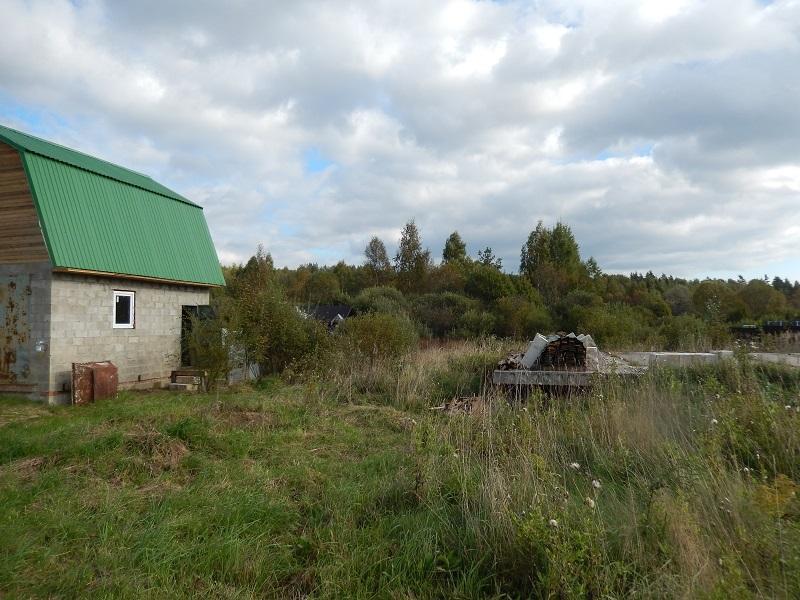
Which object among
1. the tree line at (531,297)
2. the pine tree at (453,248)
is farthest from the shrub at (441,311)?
the pine tree at (453,248)

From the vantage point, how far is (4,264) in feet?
37.1

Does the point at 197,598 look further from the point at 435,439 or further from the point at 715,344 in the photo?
the point at 715,344

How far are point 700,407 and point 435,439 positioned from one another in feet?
10.7

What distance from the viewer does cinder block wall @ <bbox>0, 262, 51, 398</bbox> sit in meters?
11.0

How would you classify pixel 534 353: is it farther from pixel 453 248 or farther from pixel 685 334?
pixel 453 248

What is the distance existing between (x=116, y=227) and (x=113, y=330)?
244 cm

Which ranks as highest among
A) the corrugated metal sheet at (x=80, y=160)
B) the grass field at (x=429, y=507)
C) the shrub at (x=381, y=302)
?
the corrugated metal sheet at (x=80, y=160)

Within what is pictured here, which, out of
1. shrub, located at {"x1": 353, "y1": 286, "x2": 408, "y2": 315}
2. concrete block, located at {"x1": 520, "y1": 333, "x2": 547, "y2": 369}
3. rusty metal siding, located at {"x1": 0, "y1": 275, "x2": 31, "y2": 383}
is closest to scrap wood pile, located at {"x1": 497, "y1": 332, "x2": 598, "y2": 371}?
concrete block, located at {"x1": 520, "y1": 333, "x2": 547, "y2": 369}

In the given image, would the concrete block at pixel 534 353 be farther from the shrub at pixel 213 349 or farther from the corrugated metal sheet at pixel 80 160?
the corrugated metal sheet at pixel 80 160

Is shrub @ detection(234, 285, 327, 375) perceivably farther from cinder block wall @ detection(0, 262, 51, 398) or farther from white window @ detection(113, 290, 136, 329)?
cinder block wall @ detection(0, 262, 51, 398)

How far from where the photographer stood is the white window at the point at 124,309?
12.9 m

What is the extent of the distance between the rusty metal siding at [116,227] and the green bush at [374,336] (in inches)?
185

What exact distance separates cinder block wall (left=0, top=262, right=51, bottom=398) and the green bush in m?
6.60

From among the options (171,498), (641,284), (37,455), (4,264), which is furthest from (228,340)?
(641,284)
